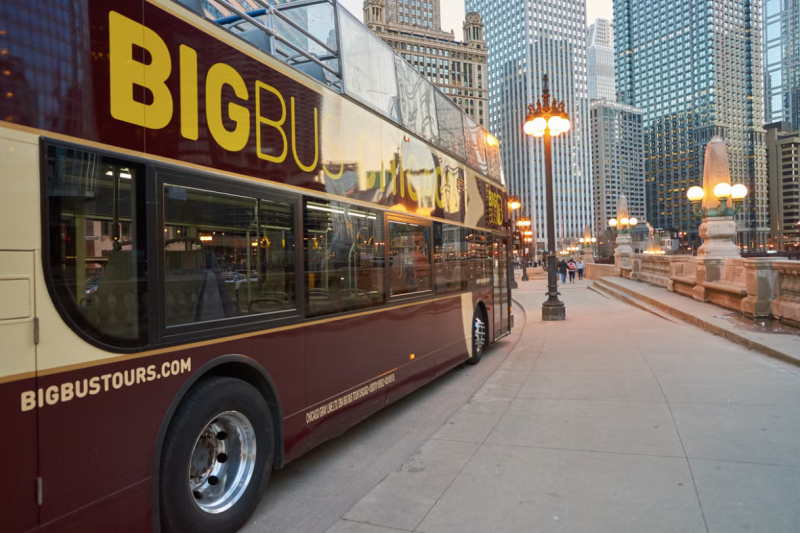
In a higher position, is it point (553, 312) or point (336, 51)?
point (336, 51)

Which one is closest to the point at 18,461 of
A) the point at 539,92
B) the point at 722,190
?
the point at 722,190

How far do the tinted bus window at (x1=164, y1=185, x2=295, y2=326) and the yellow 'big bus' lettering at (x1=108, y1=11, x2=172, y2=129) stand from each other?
439mm

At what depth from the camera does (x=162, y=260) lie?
3.09 metres

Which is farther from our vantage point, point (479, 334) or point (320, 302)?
point (479, 334)

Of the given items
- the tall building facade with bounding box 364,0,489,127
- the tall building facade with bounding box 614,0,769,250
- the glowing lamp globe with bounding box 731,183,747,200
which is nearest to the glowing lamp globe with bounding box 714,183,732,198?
the glowing lamp globe with bounding box 731,183,747,200

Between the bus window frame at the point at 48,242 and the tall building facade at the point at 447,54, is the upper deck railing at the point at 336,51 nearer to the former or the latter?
the bus window frame at the point at 48,242

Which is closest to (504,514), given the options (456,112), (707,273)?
(456,112)

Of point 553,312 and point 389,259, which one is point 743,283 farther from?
point 389,259

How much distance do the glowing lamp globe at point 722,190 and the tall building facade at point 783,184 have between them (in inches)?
6076

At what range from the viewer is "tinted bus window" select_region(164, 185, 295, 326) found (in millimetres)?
3205

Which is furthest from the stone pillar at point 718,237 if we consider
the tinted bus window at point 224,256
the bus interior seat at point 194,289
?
the bus interior seat at point 194,289

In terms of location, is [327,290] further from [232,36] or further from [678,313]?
[678,313]

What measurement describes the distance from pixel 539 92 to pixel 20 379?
570 ft

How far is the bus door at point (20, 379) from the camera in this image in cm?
225
